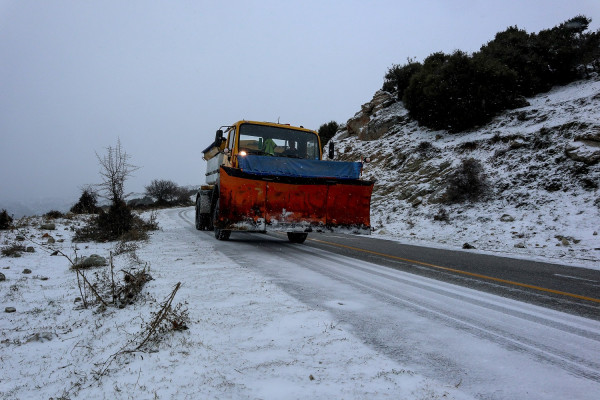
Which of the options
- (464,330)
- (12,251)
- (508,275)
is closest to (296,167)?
(508,275)

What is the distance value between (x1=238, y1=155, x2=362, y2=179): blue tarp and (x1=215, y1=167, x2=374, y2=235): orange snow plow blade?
114 mm

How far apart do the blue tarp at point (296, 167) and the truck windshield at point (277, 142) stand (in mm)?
1337

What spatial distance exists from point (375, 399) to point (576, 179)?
13.2 meters

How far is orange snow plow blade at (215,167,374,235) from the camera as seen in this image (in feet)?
24.7

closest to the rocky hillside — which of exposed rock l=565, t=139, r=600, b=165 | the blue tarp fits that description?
exposed rock l=565, t=139, r=600, b=165

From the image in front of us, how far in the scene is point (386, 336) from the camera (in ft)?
9.68

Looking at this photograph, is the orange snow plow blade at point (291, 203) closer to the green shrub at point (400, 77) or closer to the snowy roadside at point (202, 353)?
the snowy roadside at point (202, 353)

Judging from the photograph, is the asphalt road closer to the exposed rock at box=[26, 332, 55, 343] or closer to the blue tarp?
the blue tarp

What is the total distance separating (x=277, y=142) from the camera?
9.29 meters

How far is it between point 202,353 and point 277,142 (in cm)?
721

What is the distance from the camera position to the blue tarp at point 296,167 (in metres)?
7.61

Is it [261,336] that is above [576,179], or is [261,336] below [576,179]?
below

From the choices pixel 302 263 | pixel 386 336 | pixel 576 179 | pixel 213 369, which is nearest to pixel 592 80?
pixel 576 179

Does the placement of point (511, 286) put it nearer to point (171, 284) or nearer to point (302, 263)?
point (302, 263)
